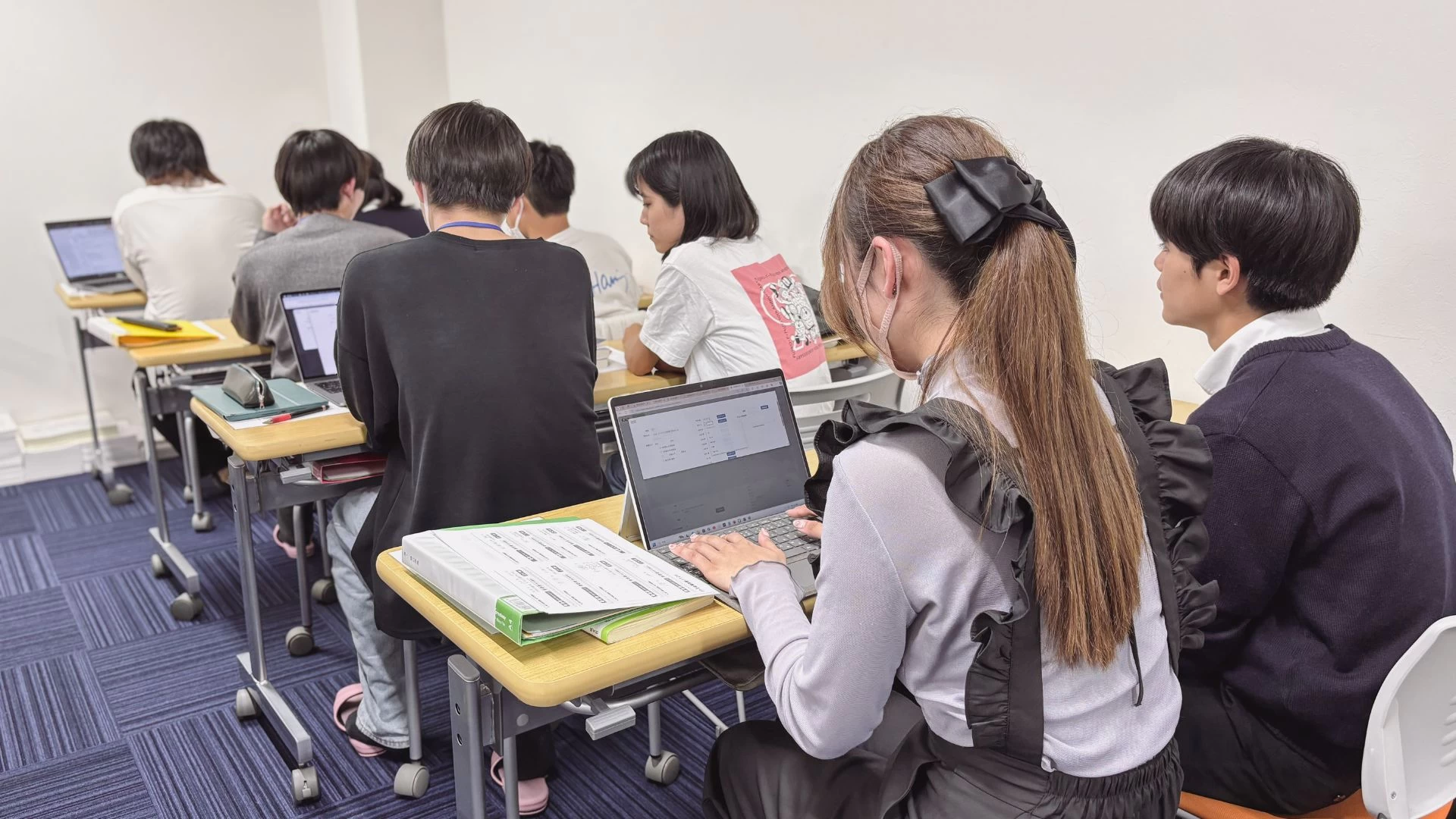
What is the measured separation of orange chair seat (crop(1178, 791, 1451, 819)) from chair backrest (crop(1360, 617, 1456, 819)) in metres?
0.06

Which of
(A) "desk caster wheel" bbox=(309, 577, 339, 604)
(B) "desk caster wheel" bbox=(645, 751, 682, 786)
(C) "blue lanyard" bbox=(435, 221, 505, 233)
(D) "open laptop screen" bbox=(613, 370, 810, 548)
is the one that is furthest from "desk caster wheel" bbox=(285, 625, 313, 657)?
(D) "open laptop screen" bbox=(613, 370, 810, 548)

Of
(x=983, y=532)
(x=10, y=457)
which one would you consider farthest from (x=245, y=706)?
(x=10, y=457)

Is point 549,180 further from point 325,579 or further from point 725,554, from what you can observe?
point 725,554

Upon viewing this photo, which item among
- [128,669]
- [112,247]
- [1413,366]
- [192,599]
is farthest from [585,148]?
[1413,366]

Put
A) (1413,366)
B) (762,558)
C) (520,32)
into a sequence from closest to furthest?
(762,558)
(1413,366)
(520,32)

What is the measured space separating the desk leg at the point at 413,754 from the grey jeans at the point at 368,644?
0.19ft

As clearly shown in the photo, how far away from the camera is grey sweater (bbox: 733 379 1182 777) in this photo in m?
0.93

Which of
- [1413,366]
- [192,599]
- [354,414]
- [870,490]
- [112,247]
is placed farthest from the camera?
[112,247]

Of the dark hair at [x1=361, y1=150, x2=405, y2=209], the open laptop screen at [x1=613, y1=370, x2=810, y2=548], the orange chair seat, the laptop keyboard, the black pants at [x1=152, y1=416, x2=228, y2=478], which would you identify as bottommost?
the black pants at [x1=152, y1=416, x2=228, y2=478]

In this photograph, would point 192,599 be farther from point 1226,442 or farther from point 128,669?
point 1226,442

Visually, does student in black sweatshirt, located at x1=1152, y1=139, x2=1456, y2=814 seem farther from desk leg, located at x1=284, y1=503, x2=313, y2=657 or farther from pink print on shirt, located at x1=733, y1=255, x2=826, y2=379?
desk leg, located at x1=284, y1=503, x2=313, y2=657

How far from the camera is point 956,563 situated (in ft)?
3.06

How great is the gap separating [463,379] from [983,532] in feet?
3.55

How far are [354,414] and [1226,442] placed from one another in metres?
1.43
